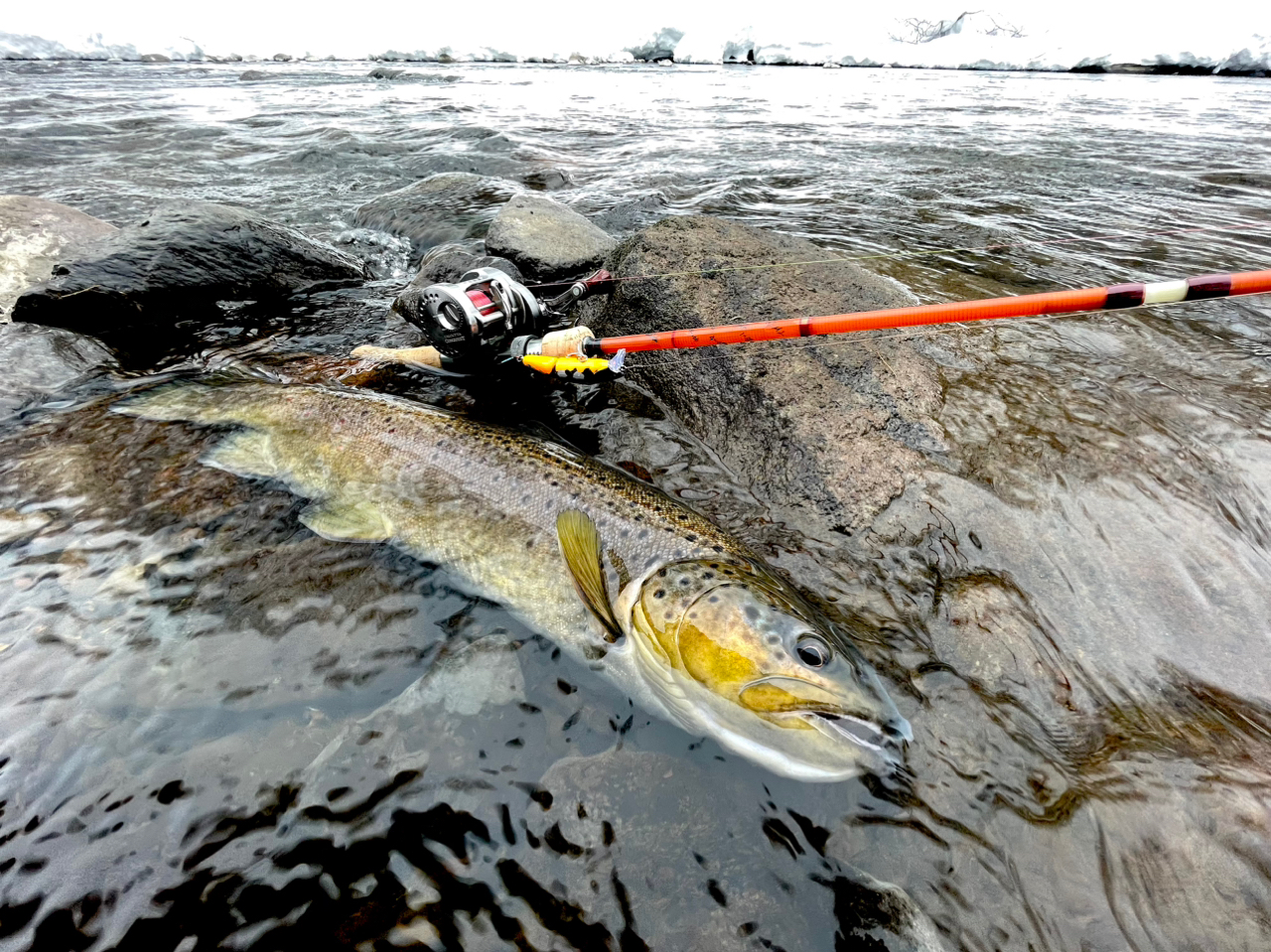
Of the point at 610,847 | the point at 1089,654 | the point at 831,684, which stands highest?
the point at 831,684

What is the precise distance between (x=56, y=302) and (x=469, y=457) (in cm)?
377

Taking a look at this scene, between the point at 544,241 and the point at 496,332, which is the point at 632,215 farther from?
the point at 496,332

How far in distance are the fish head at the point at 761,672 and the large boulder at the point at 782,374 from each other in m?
0.82

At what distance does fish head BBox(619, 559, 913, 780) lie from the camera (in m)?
2.00

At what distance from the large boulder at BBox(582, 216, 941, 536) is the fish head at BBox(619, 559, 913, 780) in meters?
0.82

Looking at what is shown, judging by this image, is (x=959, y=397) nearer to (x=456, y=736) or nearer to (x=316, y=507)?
(x=456, y=736)

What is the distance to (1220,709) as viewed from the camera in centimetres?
218

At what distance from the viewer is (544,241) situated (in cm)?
608

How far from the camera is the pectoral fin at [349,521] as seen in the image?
2926 mm

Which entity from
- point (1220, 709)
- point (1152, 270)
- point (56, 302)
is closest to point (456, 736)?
point (1220, 709)

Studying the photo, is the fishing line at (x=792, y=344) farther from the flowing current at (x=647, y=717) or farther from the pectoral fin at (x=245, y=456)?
the pectoral fin at (x=245, y=456)

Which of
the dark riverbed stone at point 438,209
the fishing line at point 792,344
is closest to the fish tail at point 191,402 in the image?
the fishing line at point 792,344

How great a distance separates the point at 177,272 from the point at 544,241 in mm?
3058

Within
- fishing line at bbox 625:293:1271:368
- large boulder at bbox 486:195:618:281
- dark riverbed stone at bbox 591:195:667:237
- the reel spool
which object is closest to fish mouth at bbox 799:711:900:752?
fishing line at bbox 625:293:1271:368
